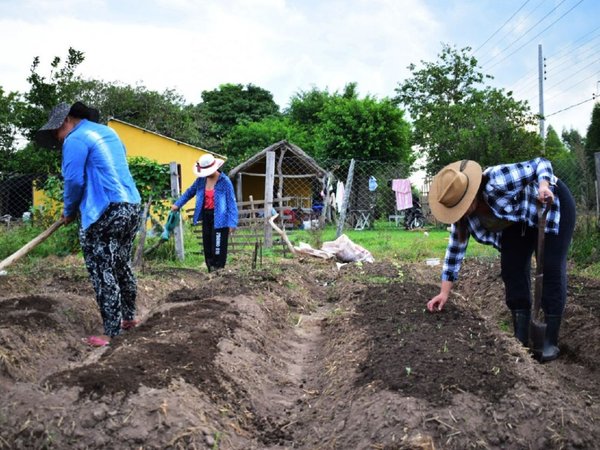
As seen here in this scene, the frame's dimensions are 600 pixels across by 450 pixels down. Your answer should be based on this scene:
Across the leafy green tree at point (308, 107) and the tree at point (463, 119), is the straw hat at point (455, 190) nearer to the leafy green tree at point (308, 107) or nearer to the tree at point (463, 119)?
the tree at point (463, 119)

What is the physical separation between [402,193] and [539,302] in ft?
50.8

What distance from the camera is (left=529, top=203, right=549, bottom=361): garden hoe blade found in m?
3.89

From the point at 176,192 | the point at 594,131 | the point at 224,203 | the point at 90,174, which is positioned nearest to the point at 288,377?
the point at 90,174

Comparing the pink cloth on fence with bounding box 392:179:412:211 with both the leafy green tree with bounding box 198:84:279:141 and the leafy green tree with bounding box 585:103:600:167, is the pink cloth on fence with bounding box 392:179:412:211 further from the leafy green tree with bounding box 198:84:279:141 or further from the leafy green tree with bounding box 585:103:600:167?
the leafy green tree with bounding box 198:84:279:141

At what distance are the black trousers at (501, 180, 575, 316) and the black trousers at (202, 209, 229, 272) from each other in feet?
13.0

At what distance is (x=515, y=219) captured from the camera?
3.93m

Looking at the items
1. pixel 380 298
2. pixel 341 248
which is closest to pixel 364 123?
pixel 341 248

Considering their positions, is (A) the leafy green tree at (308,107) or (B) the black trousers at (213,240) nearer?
(B) the black trousers at (213,240)

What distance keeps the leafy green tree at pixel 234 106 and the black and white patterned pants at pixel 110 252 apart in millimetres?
34172

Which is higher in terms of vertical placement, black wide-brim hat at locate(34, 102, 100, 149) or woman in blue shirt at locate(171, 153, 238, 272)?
black wide-brim hat at locate(34, 102, 100, 149)

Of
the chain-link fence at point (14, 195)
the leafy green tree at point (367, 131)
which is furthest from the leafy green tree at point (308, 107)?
the chain-link fence at point (14, 195)

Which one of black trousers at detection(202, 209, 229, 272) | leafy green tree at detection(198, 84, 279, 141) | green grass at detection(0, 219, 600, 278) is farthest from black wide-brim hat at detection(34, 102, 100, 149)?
leafy green tree at detection(198, 84, 279, 141)

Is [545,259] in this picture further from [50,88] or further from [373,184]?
[373,184]

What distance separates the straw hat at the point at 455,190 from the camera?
378 centimetres
